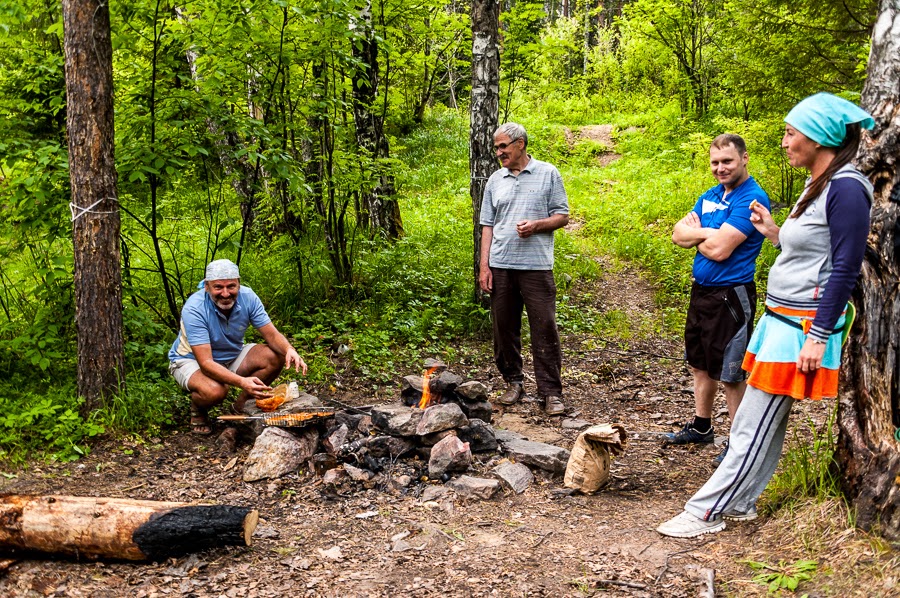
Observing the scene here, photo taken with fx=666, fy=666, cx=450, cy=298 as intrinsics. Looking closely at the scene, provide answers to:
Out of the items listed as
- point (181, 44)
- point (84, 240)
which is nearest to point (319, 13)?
point (181, 44)

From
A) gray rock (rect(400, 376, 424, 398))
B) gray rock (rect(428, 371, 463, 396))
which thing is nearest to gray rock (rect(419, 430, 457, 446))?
gray rock (rect(428, 371, 463, 396))

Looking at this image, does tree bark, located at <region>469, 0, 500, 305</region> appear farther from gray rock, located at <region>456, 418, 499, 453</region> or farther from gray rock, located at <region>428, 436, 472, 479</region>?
gray rock, located at <region>428, 436, 472, 479</region>

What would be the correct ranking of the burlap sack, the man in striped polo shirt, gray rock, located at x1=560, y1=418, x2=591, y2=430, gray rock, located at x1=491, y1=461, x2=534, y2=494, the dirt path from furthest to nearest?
the man in striped polo shirt → gray rock, located at x1=560, y1=418, x2=591, y2=430 → gray rock, located at x1=491, y1=461, x2=534, y2=494 → the burlap sack → the dirt path

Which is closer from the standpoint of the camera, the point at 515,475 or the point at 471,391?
the point at 515,475

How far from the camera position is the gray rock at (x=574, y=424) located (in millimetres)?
Result: 5711

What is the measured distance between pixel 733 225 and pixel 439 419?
96.1 inches

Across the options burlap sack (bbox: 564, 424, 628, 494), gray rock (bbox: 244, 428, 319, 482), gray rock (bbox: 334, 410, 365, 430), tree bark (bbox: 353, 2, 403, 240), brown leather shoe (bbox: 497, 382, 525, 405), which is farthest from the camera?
tree bark (bbox: 353, 2, 403, 240)

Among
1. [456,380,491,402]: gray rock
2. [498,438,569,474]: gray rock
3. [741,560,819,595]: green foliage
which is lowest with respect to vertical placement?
[498,438,569,474]: gray rock

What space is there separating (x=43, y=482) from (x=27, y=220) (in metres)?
2.36

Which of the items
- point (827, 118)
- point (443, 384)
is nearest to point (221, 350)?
point (443, 384)

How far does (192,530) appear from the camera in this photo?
11.9ft

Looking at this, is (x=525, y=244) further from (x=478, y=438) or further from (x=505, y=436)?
(x=478, y=438)

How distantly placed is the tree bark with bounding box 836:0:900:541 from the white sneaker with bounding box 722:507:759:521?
1.58 feet

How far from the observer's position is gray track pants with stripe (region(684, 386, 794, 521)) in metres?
3.36
